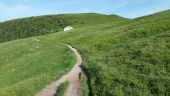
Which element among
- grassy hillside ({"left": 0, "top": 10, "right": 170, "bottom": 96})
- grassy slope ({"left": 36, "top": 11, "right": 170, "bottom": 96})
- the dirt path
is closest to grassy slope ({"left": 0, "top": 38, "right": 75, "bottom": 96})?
the dirt path

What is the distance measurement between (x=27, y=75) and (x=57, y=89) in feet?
52.4

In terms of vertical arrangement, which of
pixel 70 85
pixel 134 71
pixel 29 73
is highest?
pixel 134 71

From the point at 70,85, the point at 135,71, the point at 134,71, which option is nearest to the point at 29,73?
the point at 70,85

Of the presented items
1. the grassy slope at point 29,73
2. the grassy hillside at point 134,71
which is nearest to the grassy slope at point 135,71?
the grassy hillside at point 134,71

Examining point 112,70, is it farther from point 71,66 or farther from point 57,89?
point 71,66

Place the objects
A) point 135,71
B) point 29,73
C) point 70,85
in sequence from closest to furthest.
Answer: point 135,71, point 70,85, point 29,73

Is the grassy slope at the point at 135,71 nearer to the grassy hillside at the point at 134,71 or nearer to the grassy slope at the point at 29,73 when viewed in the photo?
the grassy hillside at the point at 134,71

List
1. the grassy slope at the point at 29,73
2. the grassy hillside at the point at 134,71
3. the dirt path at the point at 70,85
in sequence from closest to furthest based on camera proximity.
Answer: the grassy hillside at the point at 134,71
the dirt path at the point at 70,85
the grassy slope at the point at 29,73

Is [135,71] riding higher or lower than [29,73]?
higher

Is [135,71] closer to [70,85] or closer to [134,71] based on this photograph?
[134,71]

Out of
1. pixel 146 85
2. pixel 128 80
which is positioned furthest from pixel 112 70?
pixel 146 85

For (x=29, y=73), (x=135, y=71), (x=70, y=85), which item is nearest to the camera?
(x=135, y=71)

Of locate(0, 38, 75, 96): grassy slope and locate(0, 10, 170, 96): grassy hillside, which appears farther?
locate(0, 38, 75, 96): grassy slope

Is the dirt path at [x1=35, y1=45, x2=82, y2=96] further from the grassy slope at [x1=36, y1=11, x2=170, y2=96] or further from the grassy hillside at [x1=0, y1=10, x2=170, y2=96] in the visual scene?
the grassy slope at [x1=36, y1=11, x2=170, y2=96]
